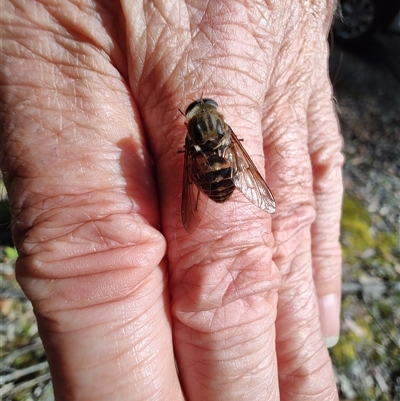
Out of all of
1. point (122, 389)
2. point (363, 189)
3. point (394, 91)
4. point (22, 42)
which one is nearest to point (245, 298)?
point (122, 389)

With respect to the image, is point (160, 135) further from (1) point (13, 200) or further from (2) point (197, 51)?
(1) point (13, 200)

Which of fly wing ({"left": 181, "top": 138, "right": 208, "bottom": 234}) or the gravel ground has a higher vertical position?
fly wing ({"left": 181, "top": 138, "right": 208, "bottom": 234})

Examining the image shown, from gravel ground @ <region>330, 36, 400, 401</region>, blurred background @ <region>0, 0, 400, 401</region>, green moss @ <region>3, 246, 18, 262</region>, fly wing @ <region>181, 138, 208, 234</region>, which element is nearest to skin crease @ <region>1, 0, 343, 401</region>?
fly wing @ <region>181, 138, 208, 234</region>

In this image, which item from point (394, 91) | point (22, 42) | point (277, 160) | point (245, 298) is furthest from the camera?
point (394, 91)

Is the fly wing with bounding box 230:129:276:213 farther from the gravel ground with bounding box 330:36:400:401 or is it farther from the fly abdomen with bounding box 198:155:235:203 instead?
the gravel ground with bounding box 330:36:400:401

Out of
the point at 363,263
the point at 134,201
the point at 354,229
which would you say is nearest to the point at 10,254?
the point at 134,201
